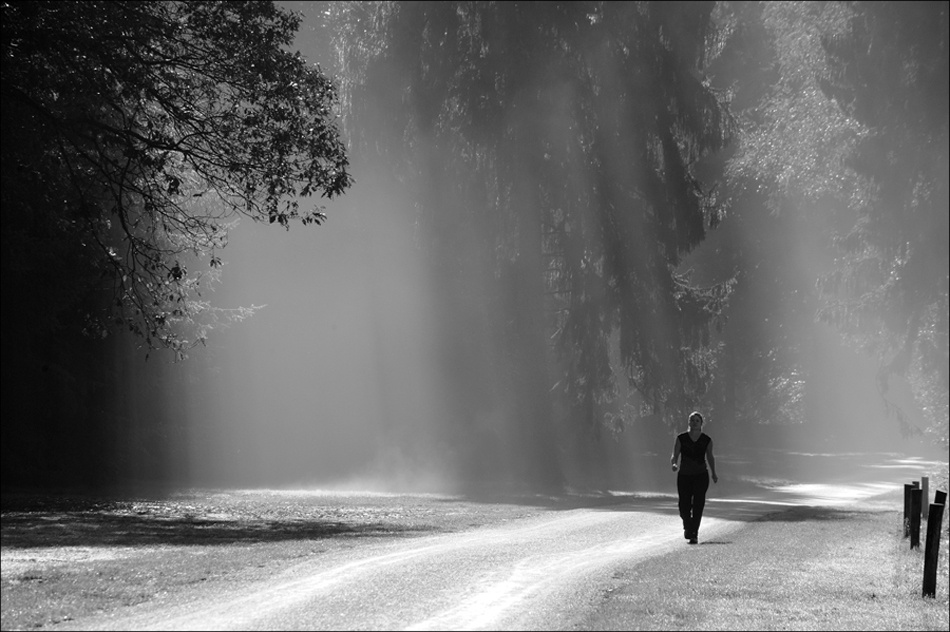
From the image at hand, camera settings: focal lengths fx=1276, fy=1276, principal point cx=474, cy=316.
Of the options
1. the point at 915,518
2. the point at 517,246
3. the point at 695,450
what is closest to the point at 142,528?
the point at 695,450

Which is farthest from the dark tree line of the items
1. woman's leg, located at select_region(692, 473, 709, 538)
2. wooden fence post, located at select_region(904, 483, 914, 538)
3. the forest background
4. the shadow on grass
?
wooden fence post, located at select_region(904, 483, 914, 538)

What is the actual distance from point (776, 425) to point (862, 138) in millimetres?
41480

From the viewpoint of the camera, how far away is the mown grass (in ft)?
39.5

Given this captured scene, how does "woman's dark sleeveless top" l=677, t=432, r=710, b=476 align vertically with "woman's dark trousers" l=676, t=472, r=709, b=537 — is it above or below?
above

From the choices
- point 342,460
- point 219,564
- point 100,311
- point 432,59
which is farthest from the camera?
point 342,460

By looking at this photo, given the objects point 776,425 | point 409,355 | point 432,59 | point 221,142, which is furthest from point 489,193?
point 776,425

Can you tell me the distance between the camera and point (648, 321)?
3512 cm

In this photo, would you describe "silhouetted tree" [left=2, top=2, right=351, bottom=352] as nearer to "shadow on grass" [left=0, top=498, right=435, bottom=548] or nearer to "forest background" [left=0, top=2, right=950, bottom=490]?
"forest background" [left=0, top=2, right=950, bottom=490]

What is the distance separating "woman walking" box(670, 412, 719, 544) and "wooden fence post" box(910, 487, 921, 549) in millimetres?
4634

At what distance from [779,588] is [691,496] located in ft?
15.0

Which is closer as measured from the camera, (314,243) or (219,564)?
(219,564)

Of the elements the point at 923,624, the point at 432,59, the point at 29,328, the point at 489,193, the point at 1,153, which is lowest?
the point at 923,624

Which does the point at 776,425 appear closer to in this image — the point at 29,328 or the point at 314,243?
the point at 314,243

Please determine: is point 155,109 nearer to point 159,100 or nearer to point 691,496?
point 159,100
